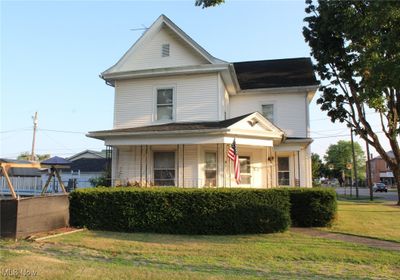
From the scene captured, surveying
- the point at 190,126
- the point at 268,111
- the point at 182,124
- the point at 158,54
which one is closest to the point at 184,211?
the point at 190,126

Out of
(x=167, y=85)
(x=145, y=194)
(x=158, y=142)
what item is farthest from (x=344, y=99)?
(x=145, y=194)

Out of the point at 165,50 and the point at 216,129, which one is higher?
the point at 165,50

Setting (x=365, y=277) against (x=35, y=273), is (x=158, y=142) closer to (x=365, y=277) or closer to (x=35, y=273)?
(x=35, y=273)

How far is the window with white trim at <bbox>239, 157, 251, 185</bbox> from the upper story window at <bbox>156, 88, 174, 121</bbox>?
391 centimetres

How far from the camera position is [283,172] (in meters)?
20.3

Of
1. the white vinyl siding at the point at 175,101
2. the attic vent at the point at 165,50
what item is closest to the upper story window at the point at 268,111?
the white vinyl siding at the point at 175,101

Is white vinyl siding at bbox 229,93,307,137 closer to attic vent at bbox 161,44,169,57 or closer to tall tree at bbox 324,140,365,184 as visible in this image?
attic vent at bbox 161,44,169,57

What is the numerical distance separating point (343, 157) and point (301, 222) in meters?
117

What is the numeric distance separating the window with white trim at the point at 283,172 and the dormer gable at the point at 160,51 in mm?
6968

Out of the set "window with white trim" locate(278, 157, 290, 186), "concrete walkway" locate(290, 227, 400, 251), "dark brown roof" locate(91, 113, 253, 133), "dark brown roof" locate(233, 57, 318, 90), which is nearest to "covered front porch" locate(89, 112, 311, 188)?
"dark brown roof" locate(91, 113, 253, 133)

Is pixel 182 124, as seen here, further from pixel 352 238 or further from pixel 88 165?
pixel 88 165

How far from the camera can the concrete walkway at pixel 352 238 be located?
1025 cm

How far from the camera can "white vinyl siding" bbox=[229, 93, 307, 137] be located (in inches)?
797

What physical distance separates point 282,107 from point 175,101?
20.4 feet
